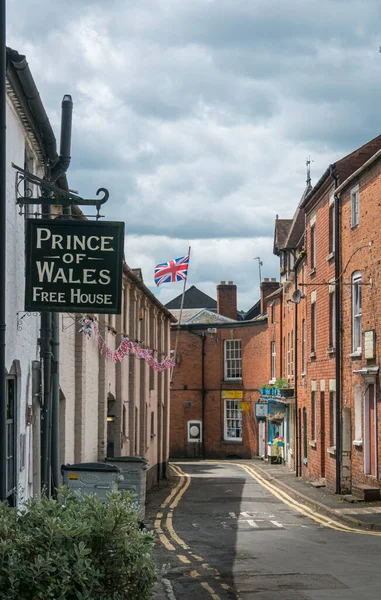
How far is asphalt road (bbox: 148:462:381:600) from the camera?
12195 millimetres

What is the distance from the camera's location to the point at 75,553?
6.74 m

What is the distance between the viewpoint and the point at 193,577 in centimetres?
1326

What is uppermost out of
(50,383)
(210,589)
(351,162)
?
(351,162)

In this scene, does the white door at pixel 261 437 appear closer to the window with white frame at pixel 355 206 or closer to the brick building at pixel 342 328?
the brick building at pixel 342 328

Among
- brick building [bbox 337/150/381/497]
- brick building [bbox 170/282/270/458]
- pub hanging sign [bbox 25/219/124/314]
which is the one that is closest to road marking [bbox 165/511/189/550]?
brick building [bbox 337/150/381/497]

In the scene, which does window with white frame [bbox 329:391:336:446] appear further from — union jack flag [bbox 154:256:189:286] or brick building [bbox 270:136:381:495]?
union jack flag [bbox 154:256:189:286]

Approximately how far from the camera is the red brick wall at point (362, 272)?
78.2 feet

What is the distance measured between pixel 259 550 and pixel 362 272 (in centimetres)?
1134

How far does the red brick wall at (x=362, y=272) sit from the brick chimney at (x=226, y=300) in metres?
35.1

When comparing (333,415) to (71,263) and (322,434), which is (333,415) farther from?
(71,263)

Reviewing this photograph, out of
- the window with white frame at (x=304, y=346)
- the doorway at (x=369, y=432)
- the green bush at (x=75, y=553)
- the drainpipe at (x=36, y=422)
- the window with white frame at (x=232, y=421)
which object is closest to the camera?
the green bush at (x=75, y=553)

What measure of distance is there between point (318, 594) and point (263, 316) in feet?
140

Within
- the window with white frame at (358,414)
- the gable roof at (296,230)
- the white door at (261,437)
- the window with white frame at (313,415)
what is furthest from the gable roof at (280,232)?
the window with white frame at (358,414)

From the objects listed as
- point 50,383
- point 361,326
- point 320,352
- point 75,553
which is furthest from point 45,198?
point 320,352
